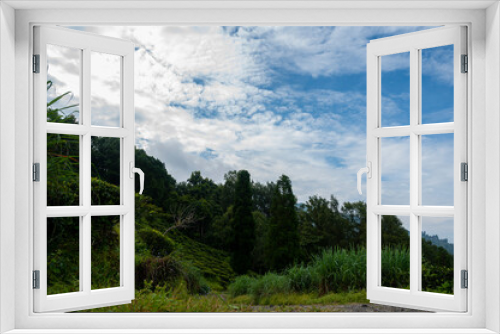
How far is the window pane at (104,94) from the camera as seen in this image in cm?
374

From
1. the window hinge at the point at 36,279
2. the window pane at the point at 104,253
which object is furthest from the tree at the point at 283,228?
the window hinge at the point at 36,279

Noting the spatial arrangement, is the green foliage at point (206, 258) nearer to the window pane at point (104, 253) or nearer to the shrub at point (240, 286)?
the shrub at point (240, 286)

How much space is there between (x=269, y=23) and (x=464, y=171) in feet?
4.24

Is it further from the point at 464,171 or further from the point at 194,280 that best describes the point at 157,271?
the point at 464,171

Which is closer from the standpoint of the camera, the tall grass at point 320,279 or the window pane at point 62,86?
the window pane at point 62,86

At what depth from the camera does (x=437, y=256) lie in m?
4.48

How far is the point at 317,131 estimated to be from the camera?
18.4ft

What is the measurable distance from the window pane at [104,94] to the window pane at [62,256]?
1.06m

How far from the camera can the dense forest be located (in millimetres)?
4555

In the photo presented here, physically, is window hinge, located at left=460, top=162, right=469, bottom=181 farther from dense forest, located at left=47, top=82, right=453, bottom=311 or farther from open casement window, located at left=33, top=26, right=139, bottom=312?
dense forest, located at left=47, top=82, right=453, bottom=311

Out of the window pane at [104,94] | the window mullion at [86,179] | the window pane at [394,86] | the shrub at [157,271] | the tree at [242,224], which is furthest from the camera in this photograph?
the tree at [242,224]

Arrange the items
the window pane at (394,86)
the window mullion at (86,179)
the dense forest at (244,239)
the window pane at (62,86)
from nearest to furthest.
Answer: the window mullion at (86,179) < the window pane at (62,86) < the dense forest at (244,239) < the window pane at (394,86)

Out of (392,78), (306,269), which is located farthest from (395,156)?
(306,269)

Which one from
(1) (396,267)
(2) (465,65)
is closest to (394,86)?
(1) (396,267)
